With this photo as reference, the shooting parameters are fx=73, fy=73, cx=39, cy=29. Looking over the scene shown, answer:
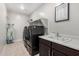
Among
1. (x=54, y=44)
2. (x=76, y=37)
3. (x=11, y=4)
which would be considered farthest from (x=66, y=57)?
(x=11, y=4)

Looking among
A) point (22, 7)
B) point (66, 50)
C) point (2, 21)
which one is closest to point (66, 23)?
point (66, 50)

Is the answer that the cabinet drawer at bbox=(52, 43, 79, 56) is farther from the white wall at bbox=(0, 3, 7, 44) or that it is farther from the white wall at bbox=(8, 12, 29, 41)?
the white wall at bbox=(0, 3, 7, 44)

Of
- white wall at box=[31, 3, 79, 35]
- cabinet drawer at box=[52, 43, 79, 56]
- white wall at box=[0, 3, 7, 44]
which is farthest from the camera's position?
white wall at box=[31, 3, 79, 35]

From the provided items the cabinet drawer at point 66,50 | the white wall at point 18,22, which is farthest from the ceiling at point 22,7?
the cabinet drawer at point 66,50

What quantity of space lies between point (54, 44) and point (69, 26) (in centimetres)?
51

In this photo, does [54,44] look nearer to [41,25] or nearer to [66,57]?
[66,57]

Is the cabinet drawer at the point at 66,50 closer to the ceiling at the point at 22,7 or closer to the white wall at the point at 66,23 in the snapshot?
the white wall at the point at 66,23

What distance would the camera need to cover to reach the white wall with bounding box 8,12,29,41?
1.23 m

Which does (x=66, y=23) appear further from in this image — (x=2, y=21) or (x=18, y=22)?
(x=2, y=21)

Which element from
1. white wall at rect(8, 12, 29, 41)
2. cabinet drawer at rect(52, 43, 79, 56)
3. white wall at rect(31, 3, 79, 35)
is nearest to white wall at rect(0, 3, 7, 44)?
white wall at rect(8, 12, 29, 41)

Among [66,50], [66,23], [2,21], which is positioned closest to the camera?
[66,50]

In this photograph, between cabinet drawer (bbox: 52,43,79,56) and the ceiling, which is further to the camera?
the ceiling

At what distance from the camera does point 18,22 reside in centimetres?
126

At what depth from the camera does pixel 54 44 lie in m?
1.29
